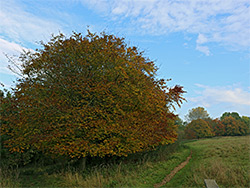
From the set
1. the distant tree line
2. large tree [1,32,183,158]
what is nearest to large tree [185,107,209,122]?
the distant tree line

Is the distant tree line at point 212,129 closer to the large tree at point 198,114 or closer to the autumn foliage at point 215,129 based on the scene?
the autumn foliage at point 215,129

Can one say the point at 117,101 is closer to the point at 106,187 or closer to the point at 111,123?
the point at 111,123

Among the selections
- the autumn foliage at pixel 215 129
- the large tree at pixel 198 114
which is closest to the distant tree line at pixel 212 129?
the autumn foliage at pixel 215 129

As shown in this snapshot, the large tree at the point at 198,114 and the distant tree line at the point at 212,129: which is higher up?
the large tree at the point at 198,114

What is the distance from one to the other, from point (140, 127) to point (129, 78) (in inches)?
125

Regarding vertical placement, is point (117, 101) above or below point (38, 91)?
below

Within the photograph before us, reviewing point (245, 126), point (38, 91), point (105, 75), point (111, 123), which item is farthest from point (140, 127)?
point (245, 126)

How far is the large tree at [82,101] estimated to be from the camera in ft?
31.7

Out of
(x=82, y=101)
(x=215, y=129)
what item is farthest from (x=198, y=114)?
(x=82, y=101)

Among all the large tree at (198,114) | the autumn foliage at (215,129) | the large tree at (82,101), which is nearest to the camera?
the large tree at (82,101)

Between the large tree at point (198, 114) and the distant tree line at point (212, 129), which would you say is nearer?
the distant tree line at point (212, 129)

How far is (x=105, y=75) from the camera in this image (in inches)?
425

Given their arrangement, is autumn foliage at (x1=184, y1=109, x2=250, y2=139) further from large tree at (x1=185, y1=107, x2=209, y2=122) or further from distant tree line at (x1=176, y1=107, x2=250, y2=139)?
large tree at (x1=185, y1=107, x2=209, y2=122)

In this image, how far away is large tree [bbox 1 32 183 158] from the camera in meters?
9.65
